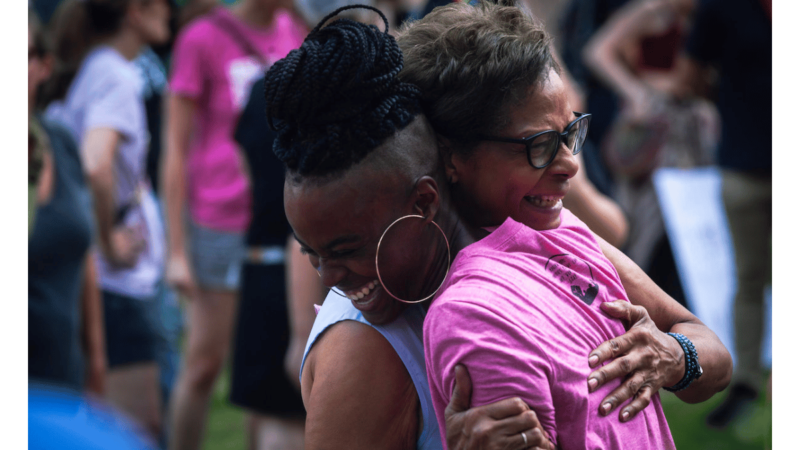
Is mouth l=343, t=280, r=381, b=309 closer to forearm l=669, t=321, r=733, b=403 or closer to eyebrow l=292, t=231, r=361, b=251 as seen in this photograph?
eyebrow l=292, t=231, r=361, b=251

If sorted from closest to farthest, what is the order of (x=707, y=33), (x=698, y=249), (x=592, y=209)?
1. (x=592, y=209)
2. (x=707, y=33)
3. (x=698, y=249)

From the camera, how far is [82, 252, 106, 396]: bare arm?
11.4 ft

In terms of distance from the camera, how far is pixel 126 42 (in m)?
4.67

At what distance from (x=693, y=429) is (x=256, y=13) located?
11.6ft

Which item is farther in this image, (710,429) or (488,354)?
(710,429)

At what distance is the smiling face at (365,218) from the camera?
137 cm

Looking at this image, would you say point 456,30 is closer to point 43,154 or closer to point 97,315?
point 43,154

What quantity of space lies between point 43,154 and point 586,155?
210cm

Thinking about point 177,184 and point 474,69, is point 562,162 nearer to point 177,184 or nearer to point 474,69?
point 474,69

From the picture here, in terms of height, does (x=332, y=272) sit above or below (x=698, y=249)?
above

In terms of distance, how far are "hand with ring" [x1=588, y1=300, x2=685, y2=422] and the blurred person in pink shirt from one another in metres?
3.08

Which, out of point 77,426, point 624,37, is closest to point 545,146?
point 77,426

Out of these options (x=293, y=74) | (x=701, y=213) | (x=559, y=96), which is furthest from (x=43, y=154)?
(x=701, y=213)
